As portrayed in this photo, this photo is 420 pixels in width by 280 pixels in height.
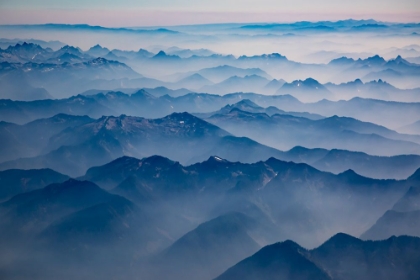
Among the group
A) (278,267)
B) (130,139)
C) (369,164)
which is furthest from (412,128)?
(278,267)

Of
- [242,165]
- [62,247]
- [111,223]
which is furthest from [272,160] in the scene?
[62,247]

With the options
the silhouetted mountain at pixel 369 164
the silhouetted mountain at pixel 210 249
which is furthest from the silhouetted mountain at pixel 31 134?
the silhouetted mountain at pixel 369 164

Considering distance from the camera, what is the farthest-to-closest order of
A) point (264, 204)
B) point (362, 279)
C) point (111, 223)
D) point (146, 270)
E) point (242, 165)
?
point (242, 165) < point (264, 204) < point (111, 223) < point (146, 270) < point (362, 279)

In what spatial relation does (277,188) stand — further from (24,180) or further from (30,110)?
(30,110)

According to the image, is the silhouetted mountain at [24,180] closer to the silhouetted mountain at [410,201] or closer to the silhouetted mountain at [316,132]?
the silhouetted mountain at [410,201]

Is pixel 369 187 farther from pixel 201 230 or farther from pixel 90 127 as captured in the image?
pixel 90 127

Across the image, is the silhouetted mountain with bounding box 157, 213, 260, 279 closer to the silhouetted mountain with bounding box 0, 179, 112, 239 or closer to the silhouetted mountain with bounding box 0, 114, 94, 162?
the silhouetted mountain with bounding box 0, 179, 112, 239

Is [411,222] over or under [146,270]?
over
